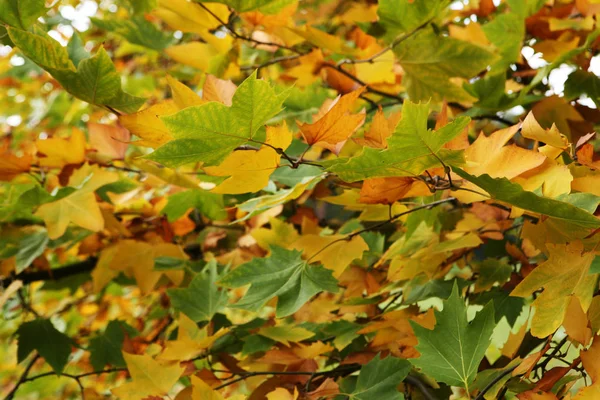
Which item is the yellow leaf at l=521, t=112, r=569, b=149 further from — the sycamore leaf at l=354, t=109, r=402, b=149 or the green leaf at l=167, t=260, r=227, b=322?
the green leaf at l=167, t=260, r=227, b=322

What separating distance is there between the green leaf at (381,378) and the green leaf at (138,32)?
0.81m

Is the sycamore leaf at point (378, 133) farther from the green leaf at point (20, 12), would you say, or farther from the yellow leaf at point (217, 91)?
the green leaf at point (20, 12)

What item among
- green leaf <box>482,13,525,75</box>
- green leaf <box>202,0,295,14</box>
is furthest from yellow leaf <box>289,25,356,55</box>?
green leaf <box>482,13,525,75</box>

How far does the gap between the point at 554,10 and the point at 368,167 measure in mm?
731

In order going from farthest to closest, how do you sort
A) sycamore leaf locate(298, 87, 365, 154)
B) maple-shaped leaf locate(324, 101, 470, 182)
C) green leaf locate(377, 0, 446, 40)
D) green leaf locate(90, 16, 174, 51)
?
green leaf locate(90, 16, 174, 51) < green leaf locate(377, 0, 446, 40) < sycamore leaf locate(298, 87, 365, 154) < maple-shaped leaf locate(324, 101, 470, 182)

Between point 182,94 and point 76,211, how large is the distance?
387mm

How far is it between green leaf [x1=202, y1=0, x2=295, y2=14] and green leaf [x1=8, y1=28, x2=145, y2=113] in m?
0.25

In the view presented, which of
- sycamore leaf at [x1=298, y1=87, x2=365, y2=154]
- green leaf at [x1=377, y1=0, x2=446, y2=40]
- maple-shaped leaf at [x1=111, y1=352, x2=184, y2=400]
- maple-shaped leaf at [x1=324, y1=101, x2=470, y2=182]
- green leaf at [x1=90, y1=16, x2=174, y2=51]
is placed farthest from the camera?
green leaf at [x1=90, y1=16, x2=174, y2=51]

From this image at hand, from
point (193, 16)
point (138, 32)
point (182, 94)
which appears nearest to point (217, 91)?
point (182, 94)

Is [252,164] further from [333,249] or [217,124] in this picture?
[333,249]

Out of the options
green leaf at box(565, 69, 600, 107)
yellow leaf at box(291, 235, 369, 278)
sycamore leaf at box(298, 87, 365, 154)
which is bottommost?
yellow leaf at box(291, 235, 369, 278)

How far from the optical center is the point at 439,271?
2.75ft

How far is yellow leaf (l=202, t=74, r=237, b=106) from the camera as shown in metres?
0.62

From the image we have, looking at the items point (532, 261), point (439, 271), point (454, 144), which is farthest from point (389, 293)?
point (454, 144)
